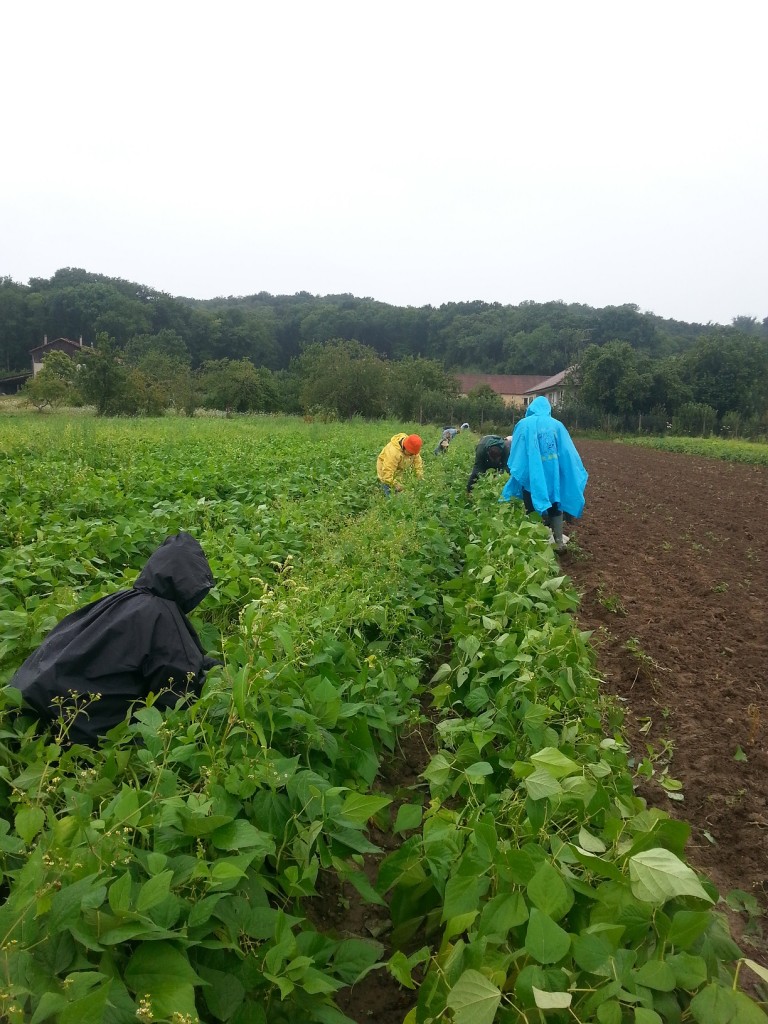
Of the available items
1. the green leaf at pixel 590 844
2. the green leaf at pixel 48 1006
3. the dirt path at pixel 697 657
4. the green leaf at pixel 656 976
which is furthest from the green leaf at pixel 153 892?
the dirt path at pixel 697 657

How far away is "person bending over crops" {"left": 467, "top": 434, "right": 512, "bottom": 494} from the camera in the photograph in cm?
905

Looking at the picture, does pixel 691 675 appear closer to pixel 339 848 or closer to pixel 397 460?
pixel 339 848

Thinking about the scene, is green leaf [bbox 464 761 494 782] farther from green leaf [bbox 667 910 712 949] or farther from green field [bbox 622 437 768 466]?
green field [bbox 622 437 768 466]

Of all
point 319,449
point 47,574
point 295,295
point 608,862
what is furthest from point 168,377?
point 295,295

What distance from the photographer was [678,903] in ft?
5.54

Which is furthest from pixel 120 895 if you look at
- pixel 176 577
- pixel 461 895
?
pixel 176 577

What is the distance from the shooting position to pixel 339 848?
197 centimetres

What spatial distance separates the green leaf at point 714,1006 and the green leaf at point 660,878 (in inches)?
7.9

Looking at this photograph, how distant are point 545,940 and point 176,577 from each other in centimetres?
196

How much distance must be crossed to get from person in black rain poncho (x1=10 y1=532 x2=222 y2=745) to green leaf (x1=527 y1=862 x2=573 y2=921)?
142 cm

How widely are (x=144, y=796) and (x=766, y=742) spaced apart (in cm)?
355

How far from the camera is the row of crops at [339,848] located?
53.2 inches

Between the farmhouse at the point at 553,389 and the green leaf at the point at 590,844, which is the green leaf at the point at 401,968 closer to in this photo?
the green leaf at the point at 590,844

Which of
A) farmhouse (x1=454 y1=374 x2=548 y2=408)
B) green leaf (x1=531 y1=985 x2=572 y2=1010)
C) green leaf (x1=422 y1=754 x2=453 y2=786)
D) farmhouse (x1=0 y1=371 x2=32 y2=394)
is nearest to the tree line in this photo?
farmhouse (x1=454 y1=374 x2=548 y2=408)
